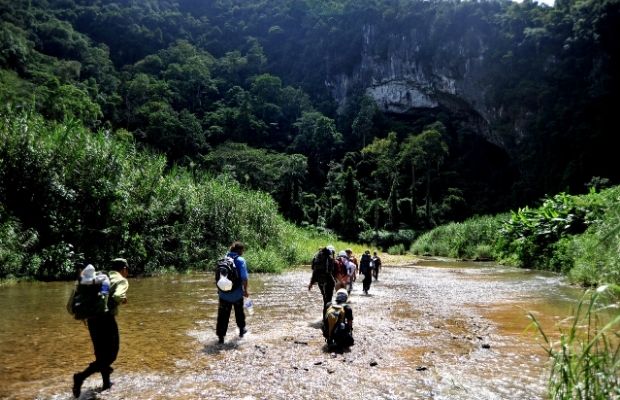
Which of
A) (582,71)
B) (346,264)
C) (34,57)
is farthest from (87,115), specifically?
(582,71)

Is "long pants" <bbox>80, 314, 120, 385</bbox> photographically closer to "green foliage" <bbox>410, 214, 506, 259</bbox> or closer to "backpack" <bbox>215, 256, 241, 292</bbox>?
"backpack" <bbox>215, 256, 241, 292</bbox>

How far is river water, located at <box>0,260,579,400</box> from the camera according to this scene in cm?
533

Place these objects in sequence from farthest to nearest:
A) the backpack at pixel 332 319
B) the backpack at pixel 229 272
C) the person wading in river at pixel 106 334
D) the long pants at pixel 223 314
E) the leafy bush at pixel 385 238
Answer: the leafy bush at pixel 385 238, the long pants at pixel 223 314, the backpack at pixel 229 272, the backpack at pixel 332 319, the person wading in river at pixel 106 334

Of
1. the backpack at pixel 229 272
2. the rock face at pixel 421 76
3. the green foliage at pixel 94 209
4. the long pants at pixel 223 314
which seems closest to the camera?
the backpack at pixel 229 272

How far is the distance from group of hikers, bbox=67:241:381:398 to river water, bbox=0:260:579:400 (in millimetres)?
269

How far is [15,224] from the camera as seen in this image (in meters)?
15.3

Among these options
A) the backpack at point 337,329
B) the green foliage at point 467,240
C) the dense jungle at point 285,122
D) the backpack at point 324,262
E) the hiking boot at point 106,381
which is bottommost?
the hiking boot at point 106,381

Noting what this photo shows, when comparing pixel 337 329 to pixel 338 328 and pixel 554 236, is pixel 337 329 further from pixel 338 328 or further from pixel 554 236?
pixel 554 236

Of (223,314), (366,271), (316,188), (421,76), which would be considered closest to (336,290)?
(223,314)

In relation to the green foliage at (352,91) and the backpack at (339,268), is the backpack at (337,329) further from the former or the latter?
the green foliage at (352,91)

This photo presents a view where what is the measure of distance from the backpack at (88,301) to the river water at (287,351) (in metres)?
0.92

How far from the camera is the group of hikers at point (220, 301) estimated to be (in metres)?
5.08

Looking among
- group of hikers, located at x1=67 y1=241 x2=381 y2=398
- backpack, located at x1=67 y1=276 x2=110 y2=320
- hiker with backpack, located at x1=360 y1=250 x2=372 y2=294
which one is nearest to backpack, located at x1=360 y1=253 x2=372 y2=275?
hiker with backpack, located at x1=360 y1=250 x2=372 y2=294

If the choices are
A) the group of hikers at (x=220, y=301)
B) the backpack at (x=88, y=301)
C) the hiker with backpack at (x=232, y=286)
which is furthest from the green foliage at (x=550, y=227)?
the backpack at (x=88, y=301)
